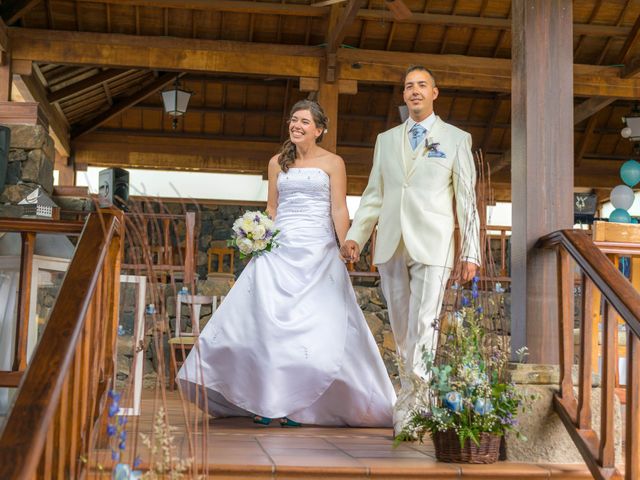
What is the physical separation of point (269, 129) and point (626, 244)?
10301mm

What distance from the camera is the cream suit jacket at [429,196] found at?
3.86m

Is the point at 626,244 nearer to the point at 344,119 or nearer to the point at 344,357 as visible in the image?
the point at 344,357

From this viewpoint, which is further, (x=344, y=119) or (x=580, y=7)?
(x=344, y=119)

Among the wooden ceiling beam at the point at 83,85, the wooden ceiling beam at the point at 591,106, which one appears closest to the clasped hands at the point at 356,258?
the wooden ceiling beam at the point at 591,106

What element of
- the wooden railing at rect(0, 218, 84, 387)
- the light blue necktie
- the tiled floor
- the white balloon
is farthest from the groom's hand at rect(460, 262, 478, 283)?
the white balloon

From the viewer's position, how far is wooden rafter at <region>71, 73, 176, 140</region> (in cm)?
1260

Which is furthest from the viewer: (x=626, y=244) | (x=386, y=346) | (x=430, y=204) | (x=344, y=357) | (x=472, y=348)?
(x=386, y=346)

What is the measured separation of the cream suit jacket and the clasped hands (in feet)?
0.11

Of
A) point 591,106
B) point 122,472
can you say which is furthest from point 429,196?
point 591,106

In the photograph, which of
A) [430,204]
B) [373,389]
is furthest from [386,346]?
[430,204]

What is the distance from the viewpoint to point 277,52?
10.1 m

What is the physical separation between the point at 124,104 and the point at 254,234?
8870 millimetres

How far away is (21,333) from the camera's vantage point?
12.6ft

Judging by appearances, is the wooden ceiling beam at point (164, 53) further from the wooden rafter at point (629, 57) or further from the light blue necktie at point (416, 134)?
the light blue necktie at point (416, 134)
